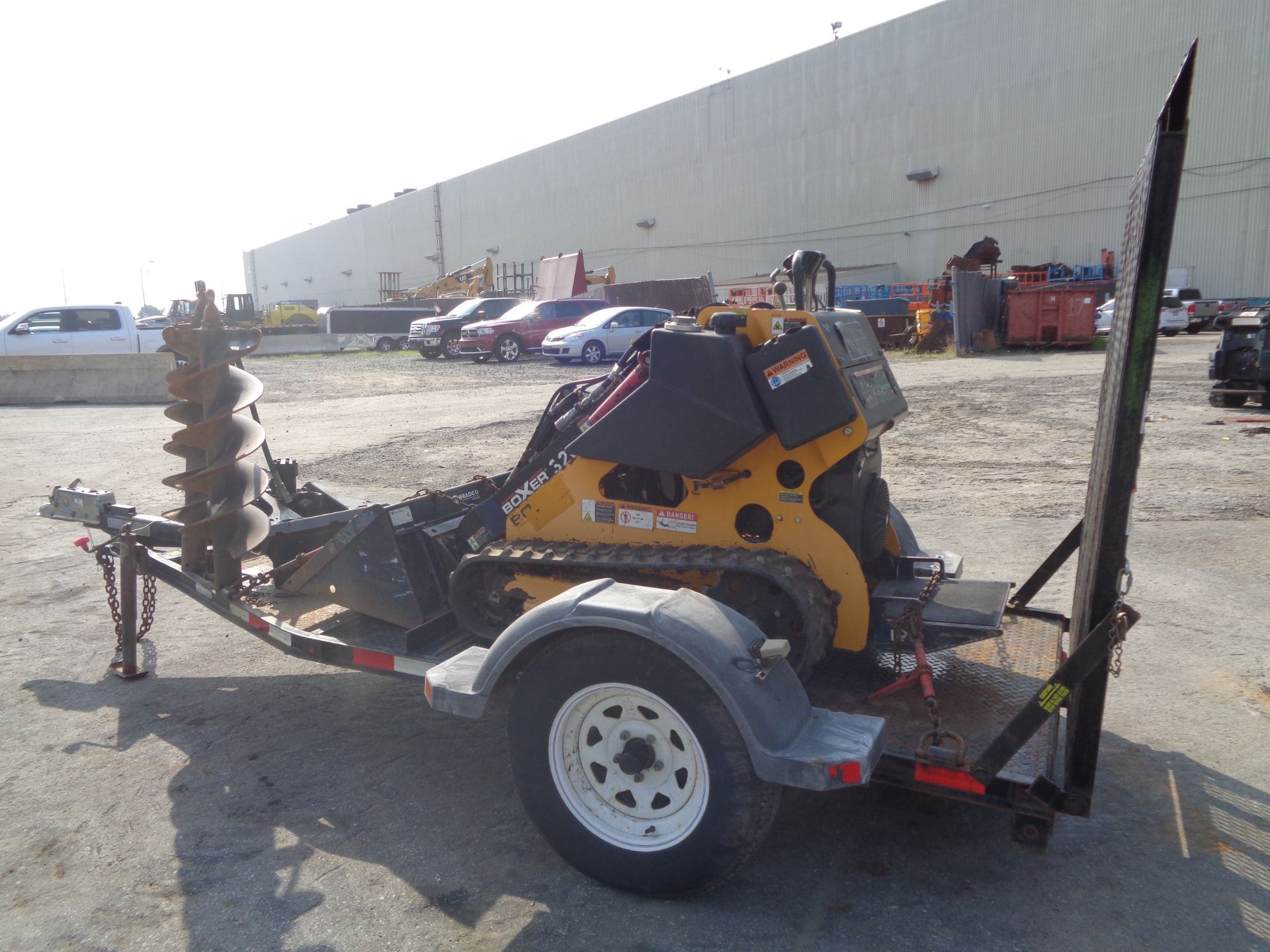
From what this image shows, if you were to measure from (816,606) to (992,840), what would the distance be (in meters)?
1.02

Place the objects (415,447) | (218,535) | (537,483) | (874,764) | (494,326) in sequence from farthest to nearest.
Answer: (494,326), (415,447), (218,535), (537,483), (874,764)

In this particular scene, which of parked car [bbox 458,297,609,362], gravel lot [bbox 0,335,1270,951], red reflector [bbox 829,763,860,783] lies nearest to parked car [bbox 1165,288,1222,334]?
parked car [bbox 458,297,609,362]

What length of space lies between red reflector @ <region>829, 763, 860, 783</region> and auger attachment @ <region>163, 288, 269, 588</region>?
322 centimetres

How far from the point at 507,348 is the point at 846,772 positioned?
2529cm

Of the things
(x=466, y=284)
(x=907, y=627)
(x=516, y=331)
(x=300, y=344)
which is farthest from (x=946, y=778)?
(x=466, y=284)

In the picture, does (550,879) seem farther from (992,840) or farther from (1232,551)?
(1232,551)

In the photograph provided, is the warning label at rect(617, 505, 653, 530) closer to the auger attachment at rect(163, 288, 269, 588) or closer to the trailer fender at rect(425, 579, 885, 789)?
the trailer fender at rect(425, 579, 885, 789)

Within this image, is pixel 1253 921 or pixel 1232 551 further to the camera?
pixel 1232 551

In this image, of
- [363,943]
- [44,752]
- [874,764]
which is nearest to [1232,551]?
[874,764]

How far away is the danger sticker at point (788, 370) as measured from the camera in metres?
3.50

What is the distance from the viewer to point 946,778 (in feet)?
9.54

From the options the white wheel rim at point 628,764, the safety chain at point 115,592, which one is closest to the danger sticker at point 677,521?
the white wheel rim at point 628,764

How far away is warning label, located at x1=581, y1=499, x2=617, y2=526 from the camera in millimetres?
3975

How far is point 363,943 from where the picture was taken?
294 cm
